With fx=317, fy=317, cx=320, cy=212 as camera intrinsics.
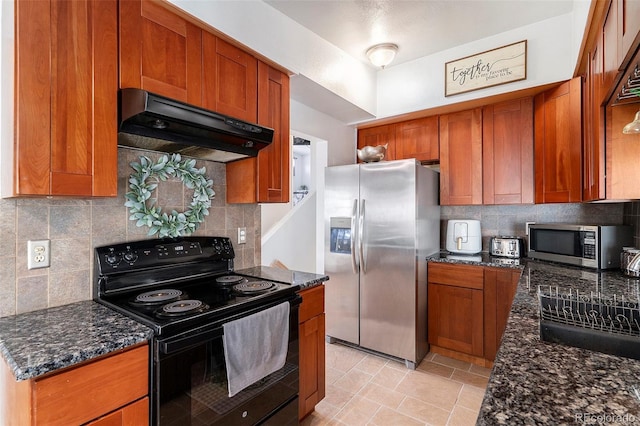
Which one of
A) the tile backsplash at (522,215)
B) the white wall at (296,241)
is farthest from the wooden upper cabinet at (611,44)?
the white wall at (296,241)

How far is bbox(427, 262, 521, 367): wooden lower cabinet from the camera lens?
2535mm

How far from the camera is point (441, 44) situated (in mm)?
2729

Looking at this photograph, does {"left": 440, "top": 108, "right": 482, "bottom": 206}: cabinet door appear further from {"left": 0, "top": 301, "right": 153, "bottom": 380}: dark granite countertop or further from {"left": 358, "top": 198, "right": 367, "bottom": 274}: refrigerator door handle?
{"left": 0, "top": 301, "right": 153, "bottom": 380}: dark granite countertop

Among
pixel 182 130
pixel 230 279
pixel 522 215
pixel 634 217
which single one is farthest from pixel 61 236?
pixel 634 217

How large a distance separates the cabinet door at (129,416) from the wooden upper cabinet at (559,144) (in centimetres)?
277

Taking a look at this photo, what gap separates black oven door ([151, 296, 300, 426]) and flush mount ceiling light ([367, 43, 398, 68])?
225 cm

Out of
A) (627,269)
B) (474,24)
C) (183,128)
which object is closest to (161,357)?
(183,128)

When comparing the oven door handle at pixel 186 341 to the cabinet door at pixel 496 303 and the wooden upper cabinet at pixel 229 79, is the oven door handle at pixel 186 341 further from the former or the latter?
the cabinet door at pixel 496 303

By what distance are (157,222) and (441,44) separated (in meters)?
2.64

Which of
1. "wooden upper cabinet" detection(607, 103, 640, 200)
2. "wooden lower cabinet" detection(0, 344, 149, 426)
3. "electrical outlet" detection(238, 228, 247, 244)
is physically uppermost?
"wooden upper cabinet" detection(607, 103, 640, 200)

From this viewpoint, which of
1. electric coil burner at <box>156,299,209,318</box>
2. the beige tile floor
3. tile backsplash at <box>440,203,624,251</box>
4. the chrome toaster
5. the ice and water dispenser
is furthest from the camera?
the ice and water dispenser

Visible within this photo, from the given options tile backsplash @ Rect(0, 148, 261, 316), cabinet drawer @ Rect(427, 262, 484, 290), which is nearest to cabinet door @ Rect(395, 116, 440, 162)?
cabinet drawer @ Rect(427, 262, 484, 290)

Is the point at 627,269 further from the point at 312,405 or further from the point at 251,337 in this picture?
the point at 251,337

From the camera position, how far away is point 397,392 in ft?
7.63
